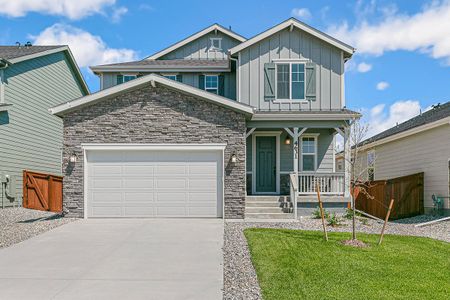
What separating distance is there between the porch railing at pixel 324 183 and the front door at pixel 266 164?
169 centimetres

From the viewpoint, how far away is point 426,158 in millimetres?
16688

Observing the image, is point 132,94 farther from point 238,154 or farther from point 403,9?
point 403,9

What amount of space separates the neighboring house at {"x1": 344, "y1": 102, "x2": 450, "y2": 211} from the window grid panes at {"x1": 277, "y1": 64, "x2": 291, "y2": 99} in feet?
12.7

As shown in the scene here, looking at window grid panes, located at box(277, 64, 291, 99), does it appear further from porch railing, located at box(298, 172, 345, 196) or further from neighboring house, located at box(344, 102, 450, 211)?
neighboring house, located at box(344, 102, 450, 211)

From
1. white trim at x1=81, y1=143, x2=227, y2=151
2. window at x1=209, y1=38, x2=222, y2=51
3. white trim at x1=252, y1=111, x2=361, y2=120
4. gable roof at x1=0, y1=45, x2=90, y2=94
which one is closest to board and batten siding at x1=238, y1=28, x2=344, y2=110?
white trim at x1=252, y1=111, x2=361, y2=120

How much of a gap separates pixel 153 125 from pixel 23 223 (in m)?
4.83

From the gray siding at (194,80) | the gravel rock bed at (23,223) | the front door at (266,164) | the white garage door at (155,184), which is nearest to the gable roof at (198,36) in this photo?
the gray siding at (194,80)

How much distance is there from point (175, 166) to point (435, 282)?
880 centimetres

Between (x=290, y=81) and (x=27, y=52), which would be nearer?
(x=290, y=81)

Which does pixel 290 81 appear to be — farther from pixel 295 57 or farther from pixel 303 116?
pixel 303 116

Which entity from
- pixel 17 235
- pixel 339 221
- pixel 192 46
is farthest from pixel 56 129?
pixel 339 221

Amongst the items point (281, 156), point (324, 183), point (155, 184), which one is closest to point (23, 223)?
point (155, 184)

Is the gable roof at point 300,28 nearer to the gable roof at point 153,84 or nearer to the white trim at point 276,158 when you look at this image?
the white trim at point 276,158

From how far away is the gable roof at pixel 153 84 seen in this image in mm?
13547
